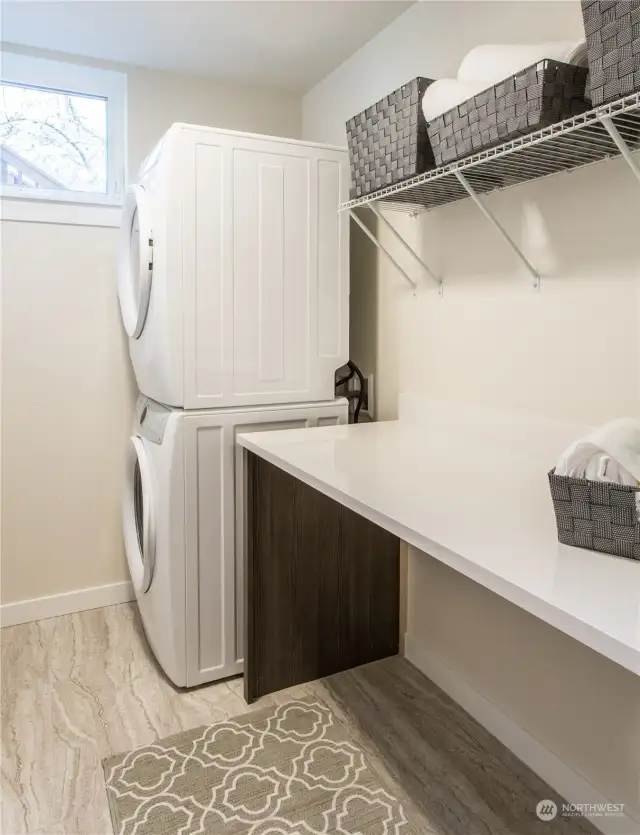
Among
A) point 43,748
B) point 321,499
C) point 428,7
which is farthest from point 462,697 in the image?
point 428,7

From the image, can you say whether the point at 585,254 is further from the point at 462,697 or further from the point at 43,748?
the point at 43,748

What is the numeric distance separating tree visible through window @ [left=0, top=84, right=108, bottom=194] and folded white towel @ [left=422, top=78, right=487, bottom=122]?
5.19 feet

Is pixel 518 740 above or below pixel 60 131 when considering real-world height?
below

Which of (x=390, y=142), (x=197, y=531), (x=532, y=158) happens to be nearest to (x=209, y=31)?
(x=390, y=142)

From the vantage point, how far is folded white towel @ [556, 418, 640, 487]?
0.98m

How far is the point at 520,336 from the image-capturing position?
5.66 ft

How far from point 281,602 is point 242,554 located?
0.21 metres

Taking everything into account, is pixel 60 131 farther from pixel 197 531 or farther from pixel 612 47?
pixel 612 47

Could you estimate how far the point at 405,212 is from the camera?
84.4 inches

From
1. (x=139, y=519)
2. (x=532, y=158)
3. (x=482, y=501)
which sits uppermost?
(x=532, y=158)

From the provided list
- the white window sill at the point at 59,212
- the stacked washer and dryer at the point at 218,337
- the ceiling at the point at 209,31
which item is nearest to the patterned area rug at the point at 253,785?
the stacked washer and dryer at the point at 218,337

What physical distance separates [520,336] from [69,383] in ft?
5.94

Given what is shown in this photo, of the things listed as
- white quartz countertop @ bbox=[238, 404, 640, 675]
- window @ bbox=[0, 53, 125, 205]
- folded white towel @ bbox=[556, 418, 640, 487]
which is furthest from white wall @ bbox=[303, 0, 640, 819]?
window @ bbox=[0, 53, 125, 205]

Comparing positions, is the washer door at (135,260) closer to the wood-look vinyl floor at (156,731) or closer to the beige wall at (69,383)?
the beige wall at (69,383)
